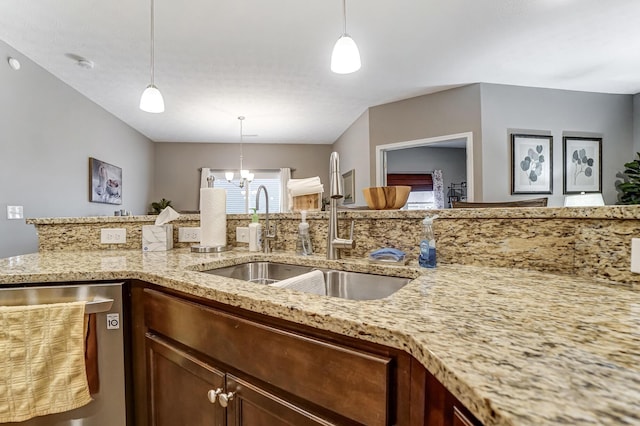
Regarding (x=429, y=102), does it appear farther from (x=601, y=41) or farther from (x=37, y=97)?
(x=37, y=97)

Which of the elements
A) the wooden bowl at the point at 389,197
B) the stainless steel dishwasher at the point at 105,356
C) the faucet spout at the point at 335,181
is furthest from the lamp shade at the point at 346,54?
the stainless steel dishwasher at the point at 105,356

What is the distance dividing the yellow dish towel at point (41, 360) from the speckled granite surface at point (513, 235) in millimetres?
907

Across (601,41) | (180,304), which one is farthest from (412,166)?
(180,304)

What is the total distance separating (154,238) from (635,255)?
192cm

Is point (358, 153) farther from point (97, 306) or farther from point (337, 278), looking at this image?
point (97, 306)

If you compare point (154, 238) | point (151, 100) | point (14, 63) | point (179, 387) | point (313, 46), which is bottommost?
point (179, 387)

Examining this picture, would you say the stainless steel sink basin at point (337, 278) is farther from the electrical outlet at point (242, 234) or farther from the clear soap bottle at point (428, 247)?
the electrical outlet at point (242, 234)

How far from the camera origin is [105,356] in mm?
1037

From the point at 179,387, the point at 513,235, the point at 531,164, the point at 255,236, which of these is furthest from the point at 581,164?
the point at 179,387

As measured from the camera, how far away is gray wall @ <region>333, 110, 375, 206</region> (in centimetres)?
441

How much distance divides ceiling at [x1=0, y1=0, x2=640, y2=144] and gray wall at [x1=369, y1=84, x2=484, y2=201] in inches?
7.2

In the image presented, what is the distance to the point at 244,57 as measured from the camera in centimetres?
290

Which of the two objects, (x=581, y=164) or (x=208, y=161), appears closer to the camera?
(x=581, y=164)

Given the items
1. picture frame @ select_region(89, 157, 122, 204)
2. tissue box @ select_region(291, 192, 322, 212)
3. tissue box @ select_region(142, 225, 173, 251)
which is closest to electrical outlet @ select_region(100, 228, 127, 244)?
tissue box @ select_region(142, 225, 173, 251)
